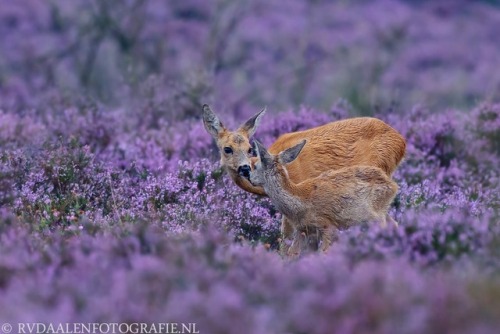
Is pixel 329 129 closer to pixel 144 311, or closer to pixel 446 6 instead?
pixel 144 311

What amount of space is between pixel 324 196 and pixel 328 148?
3.86 ft

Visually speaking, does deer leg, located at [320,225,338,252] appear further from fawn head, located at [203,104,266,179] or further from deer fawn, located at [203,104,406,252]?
deer fawn, located at [203,104,406,252]

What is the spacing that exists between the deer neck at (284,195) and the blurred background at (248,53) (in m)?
5.62

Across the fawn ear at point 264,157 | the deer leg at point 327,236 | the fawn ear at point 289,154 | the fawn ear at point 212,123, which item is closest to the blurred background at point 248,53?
the fawn ear at point 212,123

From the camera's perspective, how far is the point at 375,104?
43.8ft

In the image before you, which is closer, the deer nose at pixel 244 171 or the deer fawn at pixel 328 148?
the deer nose at pixel 244 171

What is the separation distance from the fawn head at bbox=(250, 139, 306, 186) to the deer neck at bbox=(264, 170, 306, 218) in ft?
0.12

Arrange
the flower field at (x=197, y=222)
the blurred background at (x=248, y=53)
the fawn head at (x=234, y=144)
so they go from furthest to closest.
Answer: the blurred background at (x=248, y=53) < the fawn head at (x=234, y=144) < the flower field at (x=197, y=222)

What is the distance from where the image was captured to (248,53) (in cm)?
2934

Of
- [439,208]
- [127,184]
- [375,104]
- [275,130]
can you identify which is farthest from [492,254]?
[375,104]

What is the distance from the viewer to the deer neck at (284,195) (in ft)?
24.3

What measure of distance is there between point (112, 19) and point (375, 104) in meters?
8.40

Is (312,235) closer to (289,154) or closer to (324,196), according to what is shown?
(324,196)

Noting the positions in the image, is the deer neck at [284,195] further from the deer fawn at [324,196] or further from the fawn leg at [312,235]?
the fawn leg at [312,235]
